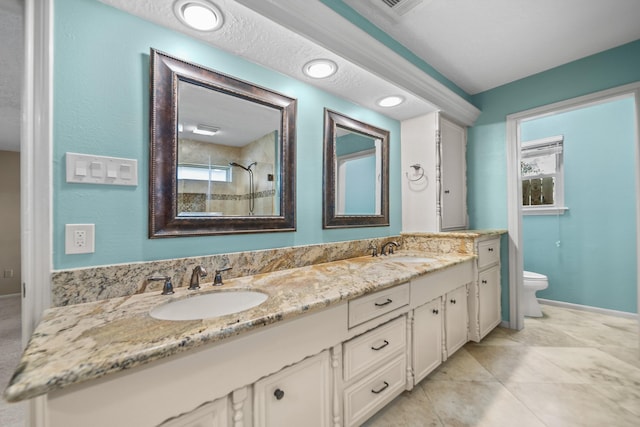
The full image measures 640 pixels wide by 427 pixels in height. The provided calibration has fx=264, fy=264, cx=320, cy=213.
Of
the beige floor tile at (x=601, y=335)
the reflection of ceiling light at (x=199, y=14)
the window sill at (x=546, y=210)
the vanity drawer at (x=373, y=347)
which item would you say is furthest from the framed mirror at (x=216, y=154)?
the window sill at (x=546, y=210)

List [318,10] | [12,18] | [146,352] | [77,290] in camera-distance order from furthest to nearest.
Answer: [12,18], [318,10], [77,290], [146,352]

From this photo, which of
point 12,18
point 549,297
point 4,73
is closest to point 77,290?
point 12,18

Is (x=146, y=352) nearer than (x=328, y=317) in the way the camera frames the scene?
Yes

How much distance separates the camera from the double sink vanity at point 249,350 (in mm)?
605

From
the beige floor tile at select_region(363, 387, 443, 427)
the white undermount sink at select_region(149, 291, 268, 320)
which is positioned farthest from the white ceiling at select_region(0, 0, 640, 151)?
the beige floor tile at select_region(363, 387, 443, 427)

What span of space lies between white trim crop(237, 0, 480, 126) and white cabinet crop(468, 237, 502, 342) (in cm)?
136

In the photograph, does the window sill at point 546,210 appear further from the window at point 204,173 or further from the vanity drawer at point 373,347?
the window at point 204,173

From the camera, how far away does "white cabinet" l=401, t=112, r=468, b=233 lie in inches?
90.4

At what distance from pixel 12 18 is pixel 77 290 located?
1.52 m


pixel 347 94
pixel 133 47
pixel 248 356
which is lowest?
pixel 248 356

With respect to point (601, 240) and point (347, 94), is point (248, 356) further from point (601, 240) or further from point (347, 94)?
point (601, 240)

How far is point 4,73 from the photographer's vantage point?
6.45ft

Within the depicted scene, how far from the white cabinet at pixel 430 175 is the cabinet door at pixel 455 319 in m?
0.58

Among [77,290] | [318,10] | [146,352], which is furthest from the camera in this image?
[318,10]
